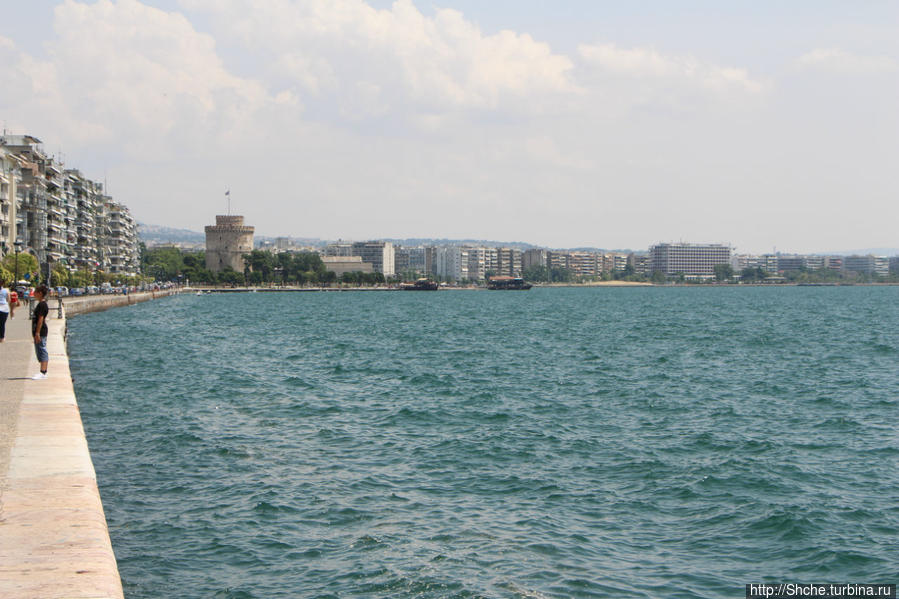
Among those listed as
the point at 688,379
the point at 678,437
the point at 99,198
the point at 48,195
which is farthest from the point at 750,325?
the point at 99,198

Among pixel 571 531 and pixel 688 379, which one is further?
pixel 688 379

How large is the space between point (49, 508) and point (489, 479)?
7.52 meters

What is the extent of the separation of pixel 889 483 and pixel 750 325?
52.2 meters

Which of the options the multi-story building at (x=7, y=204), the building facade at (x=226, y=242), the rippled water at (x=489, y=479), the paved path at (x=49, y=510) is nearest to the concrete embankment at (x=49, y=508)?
the paved path at (x=49, y=510)

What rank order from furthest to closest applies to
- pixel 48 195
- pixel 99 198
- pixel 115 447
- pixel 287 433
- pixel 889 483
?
pixel 99 198 → pixel 48 195 → pixel 287 433 → pixel 115 447 → pixel 889 483

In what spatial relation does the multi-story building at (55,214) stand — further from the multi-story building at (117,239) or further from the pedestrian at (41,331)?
the pedestrian at (41,331)

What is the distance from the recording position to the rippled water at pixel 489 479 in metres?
10.2

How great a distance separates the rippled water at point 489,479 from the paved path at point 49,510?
4.32 ft

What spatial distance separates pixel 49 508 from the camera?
8250mm

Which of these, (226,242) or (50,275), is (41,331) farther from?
(226,242)

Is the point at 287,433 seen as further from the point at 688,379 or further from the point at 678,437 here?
the point at 688,379

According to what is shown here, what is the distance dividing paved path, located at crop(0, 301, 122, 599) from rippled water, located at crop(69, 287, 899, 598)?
1316 millimetres

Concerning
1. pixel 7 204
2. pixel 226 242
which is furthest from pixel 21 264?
pixel 226 242

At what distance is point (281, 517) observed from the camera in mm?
12039
